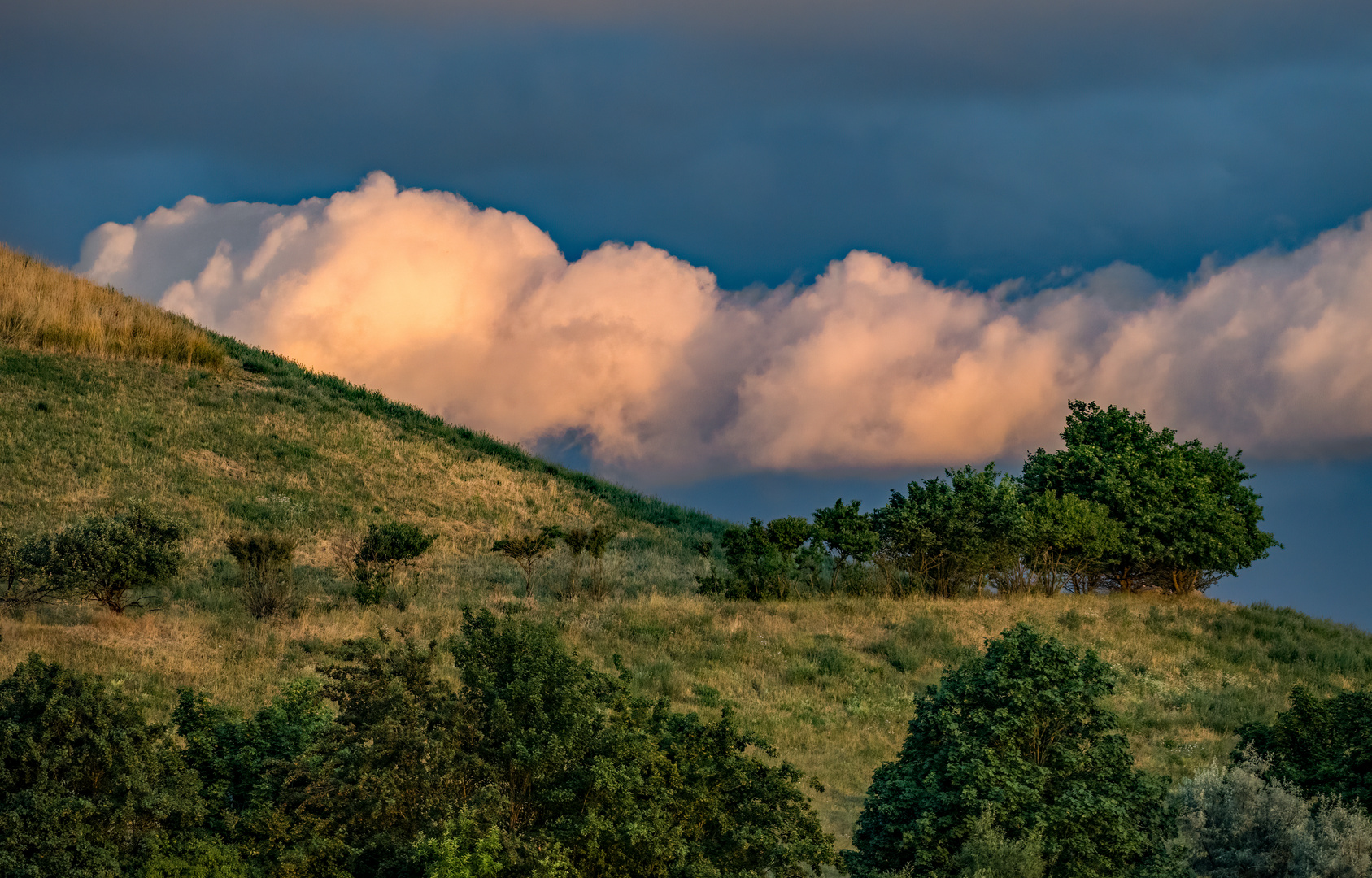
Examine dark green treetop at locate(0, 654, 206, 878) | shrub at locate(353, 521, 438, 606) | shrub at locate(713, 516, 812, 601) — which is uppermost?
shrub at locate(713, 516, 812, 601)

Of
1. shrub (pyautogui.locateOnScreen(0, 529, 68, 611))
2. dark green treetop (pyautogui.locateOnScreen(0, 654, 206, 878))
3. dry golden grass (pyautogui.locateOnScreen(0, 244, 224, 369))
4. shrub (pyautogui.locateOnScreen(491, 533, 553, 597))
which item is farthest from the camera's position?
dry golden grass (pyautogui.locateOnScreen(0, 244, 224, 369))

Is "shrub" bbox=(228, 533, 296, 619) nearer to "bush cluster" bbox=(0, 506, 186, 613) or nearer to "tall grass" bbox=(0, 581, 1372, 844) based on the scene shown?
"tall grass" bbox=(0, 581, 1372, 844)

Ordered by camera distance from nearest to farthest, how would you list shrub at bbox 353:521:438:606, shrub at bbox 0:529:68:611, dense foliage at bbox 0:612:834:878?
dense foliage at bbox 0:612:834:878 < shrub at bbox 0:529:68:611 < shrub at bbox 353:521:438:606

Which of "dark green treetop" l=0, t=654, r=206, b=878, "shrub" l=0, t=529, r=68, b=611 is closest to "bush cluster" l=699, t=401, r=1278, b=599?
"shrub" l=0, t=529, r=68, b=611

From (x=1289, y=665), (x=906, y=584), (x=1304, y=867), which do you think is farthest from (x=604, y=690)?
(x=1289, y=665)

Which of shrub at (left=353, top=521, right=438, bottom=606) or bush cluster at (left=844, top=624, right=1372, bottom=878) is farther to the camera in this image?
shrub at (left=353, top=521, right=438, bottom=606)

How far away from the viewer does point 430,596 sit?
97.8 feet

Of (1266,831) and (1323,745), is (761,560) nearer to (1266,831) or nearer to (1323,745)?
(1323,745)

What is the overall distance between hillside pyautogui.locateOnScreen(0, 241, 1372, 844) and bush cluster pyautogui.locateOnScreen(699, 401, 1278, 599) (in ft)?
5.49

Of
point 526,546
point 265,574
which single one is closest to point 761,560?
point 526,546

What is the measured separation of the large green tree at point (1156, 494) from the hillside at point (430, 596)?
7.91 feet

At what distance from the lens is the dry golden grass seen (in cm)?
4953

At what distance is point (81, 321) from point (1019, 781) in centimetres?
5490

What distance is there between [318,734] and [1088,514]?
103ft
